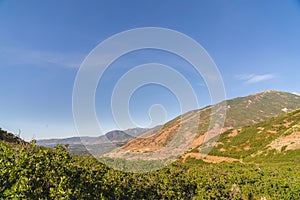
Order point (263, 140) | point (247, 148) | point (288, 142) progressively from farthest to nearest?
point (247, 148)
point (263, 140)
point (288, 142)

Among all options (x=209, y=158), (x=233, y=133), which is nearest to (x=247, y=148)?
(x=209, y=158)

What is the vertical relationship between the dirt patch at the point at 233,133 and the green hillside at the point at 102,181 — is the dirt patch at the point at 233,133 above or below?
above

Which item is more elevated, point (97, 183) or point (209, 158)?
point (97, 183)

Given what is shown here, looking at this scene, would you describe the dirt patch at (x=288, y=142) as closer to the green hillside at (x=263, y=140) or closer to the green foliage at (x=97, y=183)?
the green hillside at (x=263, y=140)

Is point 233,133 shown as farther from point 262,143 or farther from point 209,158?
point 209,158

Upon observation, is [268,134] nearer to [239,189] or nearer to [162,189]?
[239,189]

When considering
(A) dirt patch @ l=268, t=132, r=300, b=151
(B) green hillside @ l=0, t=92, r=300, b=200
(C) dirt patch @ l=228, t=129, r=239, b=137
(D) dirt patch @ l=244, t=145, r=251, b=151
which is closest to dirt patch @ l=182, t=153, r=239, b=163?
(D) dirt patch @ l=244, t=145, r=251, b=151

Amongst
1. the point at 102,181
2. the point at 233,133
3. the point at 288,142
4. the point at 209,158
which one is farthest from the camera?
the point at 233,133

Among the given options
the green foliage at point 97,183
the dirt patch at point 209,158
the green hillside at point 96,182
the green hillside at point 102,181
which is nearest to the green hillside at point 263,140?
the dirt patch at point 209,158

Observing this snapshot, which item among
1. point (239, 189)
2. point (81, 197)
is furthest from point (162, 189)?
point (239, 189)

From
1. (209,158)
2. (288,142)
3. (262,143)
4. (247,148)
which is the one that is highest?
(262,143)

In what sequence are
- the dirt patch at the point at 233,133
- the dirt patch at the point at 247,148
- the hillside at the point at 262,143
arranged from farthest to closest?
the dirt patch at the point at 233,133 → the dirt patch at the point at 247,148 → the hillside at the point at 262,143

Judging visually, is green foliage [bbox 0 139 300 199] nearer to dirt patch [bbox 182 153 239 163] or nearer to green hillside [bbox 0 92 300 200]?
green hillside [bbox 0 92 300 200]

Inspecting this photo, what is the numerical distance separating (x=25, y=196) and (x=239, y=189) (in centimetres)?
1838
